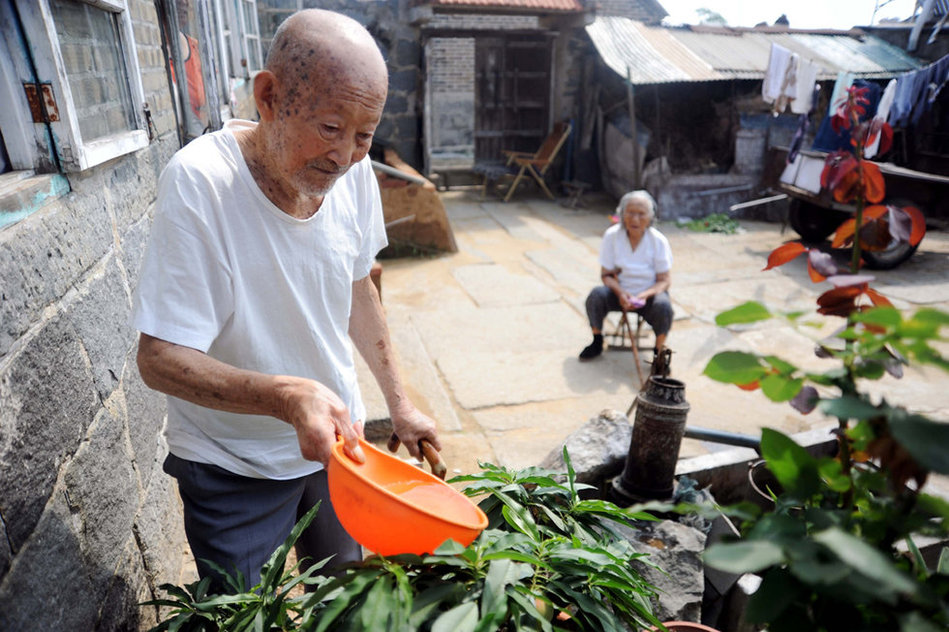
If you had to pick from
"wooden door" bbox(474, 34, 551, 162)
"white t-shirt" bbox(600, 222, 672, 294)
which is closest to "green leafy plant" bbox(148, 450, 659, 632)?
"white t-shirt" bbox(600, 222, 672, 294)

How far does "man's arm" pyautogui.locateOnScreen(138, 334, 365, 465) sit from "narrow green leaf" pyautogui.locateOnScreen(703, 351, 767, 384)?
681 millimetres

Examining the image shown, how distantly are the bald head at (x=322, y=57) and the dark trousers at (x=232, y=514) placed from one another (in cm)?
96

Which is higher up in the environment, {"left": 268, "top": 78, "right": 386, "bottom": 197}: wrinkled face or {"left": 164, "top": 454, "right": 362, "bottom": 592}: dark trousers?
{"left": 268, "top": 78, "right": 386, "bottom": 197}: wrinkled face

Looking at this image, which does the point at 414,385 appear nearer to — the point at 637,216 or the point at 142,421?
the point at 637,216

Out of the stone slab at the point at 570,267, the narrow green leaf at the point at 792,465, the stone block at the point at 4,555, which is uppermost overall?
the narrow green leaf at the point at 792,465

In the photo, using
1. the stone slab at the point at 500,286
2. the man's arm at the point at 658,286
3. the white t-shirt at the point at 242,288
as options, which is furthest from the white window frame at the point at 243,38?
the white t-shirt at the point at 242,288

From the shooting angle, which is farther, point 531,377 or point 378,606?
point 531,377

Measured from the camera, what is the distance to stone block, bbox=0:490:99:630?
1.12 m

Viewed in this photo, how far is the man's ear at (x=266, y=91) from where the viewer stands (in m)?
Result: 1.39

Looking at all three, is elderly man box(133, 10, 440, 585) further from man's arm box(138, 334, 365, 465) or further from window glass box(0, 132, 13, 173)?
window glass box(0, 132, 13, 173)

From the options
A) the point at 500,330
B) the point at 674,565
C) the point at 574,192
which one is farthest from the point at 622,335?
the point at 574,192

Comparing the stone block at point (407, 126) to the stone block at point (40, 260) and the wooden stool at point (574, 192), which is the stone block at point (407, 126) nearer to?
the wooden stool at point (574, 192)

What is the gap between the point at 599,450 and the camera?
3.09 m

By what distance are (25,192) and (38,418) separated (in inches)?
20.0
